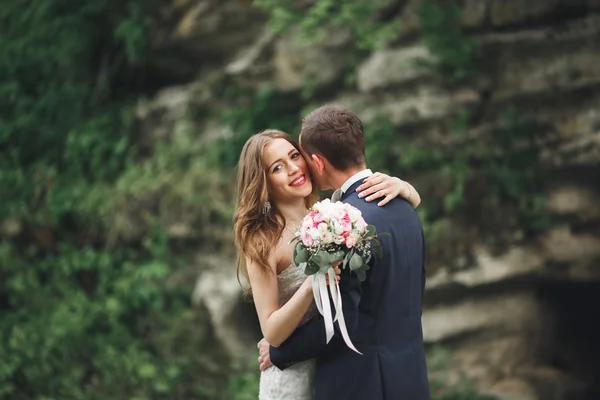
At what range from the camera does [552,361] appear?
7.83 metres

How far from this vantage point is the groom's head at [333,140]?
10.9 ft

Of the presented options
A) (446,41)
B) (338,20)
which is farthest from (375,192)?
(338,20)

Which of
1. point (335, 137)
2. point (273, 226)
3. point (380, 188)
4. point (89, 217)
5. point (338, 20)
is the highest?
point (335, 137)

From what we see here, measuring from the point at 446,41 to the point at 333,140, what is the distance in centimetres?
447

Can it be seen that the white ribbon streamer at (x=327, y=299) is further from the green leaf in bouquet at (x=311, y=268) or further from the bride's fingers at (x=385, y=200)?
the bride's fingers at (x=385, y=200)

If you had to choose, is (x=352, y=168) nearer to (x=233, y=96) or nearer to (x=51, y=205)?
(x=233, y=96)

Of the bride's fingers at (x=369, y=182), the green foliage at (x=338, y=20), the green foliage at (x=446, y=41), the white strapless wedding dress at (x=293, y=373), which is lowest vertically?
the green foliage at (x=446, y=41)

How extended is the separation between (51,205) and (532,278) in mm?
4909

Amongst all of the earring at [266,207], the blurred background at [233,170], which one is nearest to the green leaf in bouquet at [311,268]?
the earring at [266,207]

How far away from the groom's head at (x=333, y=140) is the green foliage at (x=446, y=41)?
14.2 feet

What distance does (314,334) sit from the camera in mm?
3379

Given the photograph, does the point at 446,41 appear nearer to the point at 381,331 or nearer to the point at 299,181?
the point at 299,181

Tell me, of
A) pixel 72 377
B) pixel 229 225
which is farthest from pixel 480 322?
pixel 72 377

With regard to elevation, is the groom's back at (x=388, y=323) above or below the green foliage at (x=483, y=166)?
above
